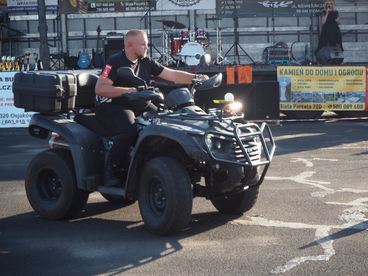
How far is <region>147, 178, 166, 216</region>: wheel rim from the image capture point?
18.7 ft

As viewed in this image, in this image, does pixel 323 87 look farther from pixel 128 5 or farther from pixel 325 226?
pixel 325 226

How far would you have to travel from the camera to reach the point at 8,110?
15.4 meters

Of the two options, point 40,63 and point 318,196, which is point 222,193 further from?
point 40,63

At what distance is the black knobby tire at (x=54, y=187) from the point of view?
6.34 metres

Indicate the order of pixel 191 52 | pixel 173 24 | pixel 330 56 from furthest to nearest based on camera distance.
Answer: pixel 173 24
pixel 330 56
pixel 191 52

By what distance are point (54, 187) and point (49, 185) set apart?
0.07 m

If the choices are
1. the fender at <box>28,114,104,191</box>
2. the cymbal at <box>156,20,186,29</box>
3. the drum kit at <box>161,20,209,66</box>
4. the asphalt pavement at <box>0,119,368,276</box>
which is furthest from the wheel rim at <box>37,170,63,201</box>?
the cymbal at <box>156,20,186,29</box>

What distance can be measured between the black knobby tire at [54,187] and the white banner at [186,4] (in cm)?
1704

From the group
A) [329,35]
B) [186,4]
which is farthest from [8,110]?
[329,35]

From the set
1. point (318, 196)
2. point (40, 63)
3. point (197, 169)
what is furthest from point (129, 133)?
point (40, 63)

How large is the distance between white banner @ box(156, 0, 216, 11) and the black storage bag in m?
16.8

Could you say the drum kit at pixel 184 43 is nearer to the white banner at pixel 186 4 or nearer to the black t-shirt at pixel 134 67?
the white banner at pixel 186 4

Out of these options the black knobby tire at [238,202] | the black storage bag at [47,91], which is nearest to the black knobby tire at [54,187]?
the black storage bag at [47,91]

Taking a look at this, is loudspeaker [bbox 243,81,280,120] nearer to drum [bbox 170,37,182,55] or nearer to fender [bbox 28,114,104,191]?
drum [bbox 170,37,182,55]
